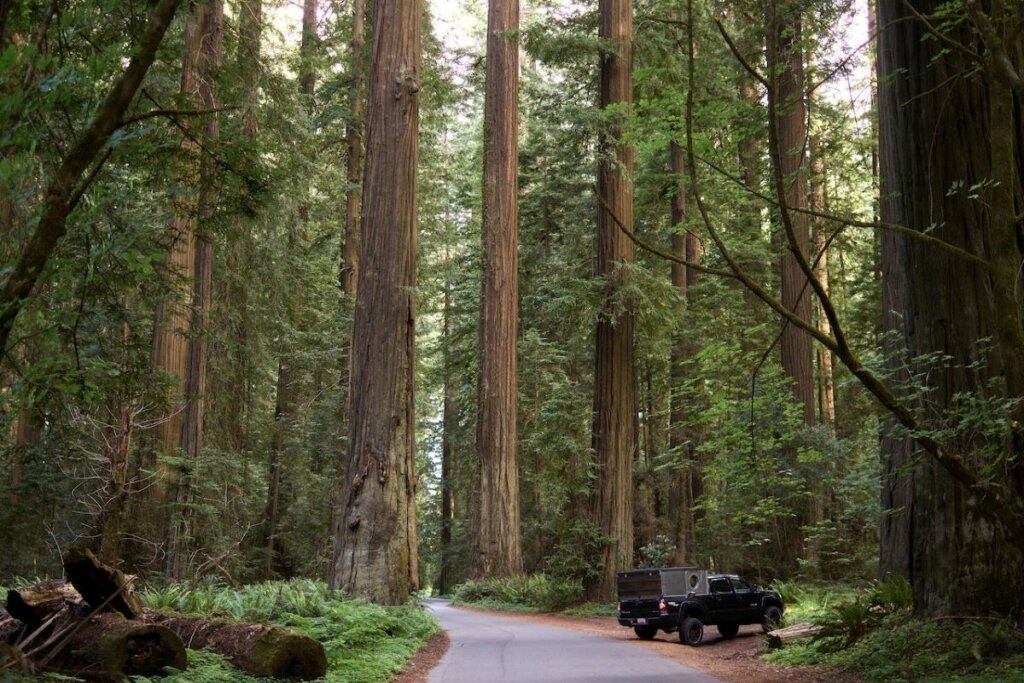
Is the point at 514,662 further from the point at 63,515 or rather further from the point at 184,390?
the point at 63,515

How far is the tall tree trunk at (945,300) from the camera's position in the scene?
28.5 ft

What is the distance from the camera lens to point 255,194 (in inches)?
301

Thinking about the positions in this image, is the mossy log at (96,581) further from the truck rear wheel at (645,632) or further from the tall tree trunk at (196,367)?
the truck rear wheel at (645,632)

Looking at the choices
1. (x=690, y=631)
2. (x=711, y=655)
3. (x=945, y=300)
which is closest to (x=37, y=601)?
(x=711, y=655)

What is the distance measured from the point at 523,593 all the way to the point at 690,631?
8651mm

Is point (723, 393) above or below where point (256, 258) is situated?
below

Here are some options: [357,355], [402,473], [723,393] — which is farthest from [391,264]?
[723,393]

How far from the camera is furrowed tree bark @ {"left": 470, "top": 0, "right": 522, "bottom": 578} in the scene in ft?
77.3

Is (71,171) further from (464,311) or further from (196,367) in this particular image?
(464,311)

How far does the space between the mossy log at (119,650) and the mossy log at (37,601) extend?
452 mm

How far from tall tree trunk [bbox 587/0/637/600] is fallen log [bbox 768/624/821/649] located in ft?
24.2

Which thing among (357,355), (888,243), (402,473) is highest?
(888,243)

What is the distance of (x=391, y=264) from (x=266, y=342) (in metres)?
13.6

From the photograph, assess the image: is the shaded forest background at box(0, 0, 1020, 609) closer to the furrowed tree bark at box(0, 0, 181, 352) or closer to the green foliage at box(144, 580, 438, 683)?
the furrowed tree bark at box(0, 0, 181, 352)
